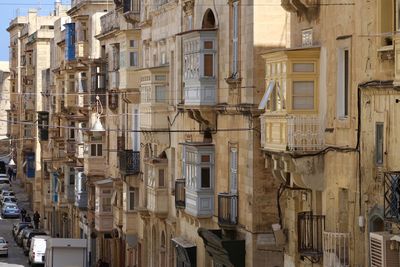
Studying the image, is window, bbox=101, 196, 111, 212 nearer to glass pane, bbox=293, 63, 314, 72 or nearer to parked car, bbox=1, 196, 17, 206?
glass pane, bbox=293, 63, 314, 72

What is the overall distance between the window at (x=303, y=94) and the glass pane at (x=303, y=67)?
24cm

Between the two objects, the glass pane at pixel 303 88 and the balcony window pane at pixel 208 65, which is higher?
the balcony window pane at pixel 208 65

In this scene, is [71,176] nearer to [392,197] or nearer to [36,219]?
[36,219]

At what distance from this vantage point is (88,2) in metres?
63.3

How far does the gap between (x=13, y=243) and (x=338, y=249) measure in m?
50.9

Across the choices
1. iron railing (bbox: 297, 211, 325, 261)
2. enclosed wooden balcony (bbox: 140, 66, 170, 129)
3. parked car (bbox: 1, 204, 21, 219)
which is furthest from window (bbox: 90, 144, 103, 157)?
iron railing (bbox: 297, 211, 325, 261)

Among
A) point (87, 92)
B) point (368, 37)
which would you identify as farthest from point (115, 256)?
point (368, 37)

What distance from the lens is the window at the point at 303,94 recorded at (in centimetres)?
2481

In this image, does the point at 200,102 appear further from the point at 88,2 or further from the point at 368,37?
the point at 88,2

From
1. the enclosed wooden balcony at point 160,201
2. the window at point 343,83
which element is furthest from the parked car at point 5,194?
the window at point 343,83

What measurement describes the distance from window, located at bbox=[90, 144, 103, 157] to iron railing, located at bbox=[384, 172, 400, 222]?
122 ft

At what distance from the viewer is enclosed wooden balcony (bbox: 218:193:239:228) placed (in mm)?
32219

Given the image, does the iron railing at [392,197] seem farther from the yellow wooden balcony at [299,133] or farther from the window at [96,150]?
the window at [96,150]

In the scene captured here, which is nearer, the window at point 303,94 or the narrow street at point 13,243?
the window at point 303,94
